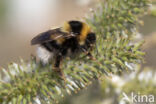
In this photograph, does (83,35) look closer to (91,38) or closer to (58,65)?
(91,38)

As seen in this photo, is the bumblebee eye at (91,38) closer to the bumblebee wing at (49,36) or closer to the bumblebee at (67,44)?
the bumblebee at (67,44)

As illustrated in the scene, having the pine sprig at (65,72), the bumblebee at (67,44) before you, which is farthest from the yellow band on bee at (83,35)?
the pine sprig at (65,72)

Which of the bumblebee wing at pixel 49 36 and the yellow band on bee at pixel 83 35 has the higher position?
the bumblebee wing at pixel 49 36

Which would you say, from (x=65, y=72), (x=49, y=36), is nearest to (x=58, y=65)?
(x=65, y=72)

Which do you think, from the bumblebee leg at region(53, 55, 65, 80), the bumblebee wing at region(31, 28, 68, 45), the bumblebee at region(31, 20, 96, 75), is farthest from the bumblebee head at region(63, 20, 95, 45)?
the bumblebee leg at region(53, 55, 65, 80)

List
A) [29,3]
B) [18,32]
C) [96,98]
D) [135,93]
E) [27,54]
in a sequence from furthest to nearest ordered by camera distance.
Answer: [29,3], [18,32], [27,54], [96,98], [135,93]

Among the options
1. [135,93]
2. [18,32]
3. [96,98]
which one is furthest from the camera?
[18,32]

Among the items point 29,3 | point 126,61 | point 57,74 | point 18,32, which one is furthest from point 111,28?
point 29,3

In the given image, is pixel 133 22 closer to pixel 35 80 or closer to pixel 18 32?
pixel 35 80
